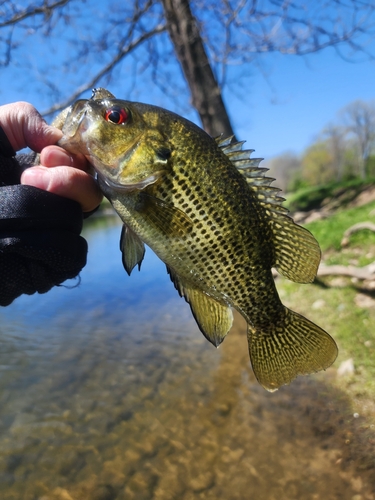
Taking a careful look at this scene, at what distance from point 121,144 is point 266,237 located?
103 cm

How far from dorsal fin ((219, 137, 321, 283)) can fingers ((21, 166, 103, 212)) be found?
83 centimetres

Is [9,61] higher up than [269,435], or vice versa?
[9,61]

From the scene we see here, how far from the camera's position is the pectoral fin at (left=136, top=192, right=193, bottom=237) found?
1.95 meters

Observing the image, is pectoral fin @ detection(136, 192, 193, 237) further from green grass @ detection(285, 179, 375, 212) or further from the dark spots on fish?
green grass @ detection(285, 179, 375, 212)

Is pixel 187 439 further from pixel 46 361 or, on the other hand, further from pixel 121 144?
pixel 121 144

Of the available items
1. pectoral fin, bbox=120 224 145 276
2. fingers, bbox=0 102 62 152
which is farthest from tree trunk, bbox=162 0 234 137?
pectoral fin, bbox=120 224 145 276

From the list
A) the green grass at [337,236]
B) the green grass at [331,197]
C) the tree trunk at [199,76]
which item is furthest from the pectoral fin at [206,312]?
the green grass at [331,197]

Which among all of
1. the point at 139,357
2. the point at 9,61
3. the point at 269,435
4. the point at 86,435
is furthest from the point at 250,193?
the point at 9,61

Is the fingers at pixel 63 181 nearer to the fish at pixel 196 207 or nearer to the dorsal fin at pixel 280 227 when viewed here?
the fish at pixel 196 207

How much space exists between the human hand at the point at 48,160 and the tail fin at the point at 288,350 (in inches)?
54.4

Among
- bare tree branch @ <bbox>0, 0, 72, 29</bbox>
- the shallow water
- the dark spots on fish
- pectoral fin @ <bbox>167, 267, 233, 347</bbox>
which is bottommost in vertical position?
the shallow water

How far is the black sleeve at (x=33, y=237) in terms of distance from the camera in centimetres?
206

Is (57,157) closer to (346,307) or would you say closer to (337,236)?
(346,307)

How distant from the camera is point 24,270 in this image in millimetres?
2256
